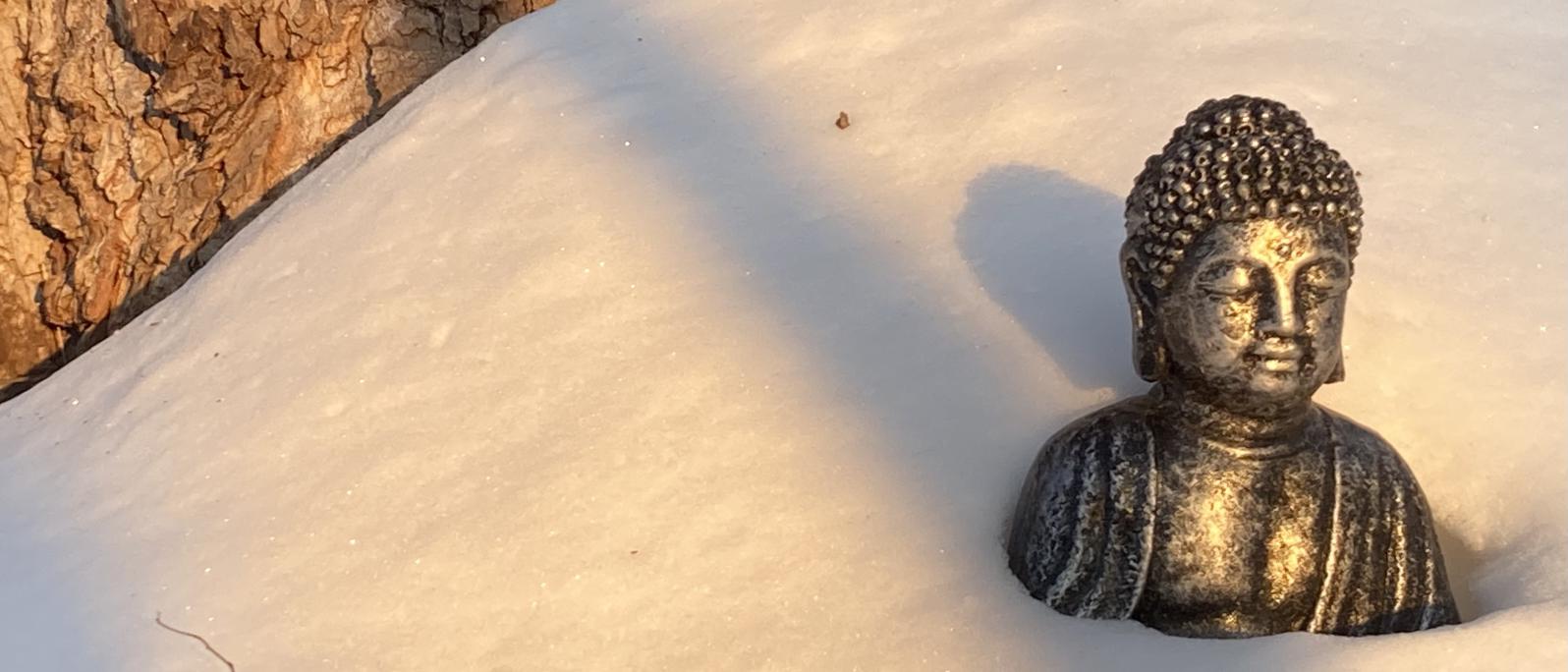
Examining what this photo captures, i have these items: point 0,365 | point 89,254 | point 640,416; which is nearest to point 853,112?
point 640,416

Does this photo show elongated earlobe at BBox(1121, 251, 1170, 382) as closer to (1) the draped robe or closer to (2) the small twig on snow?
(1) the draped robe

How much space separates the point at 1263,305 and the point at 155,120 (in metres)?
2.76

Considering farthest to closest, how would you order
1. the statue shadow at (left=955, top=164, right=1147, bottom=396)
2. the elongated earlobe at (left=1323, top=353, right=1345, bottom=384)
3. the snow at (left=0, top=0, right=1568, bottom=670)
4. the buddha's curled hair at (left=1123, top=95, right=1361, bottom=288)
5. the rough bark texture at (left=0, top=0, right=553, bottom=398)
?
the rough bark texture at (left=0, top=0, right=553, bottom=398) < the statue shadow at (left=955, top=164, right=1147, bottom=396) < the snow at (left=0, top=0, right=1568, bottom=670) < the elongated earlobe at (left=1323, top=353, right=1345, bottom=384) < the buddha's curled hair at (left=1123, top=95, right=1361, bottom=288)

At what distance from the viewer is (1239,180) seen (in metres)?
1.80

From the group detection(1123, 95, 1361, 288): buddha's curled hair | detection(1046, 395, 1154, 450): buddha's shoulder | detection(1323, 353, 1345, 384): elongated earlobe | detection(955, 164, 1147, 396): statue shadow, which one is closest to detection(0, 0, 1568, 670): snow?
detection(955, 164, 1147, 396): statue shadow

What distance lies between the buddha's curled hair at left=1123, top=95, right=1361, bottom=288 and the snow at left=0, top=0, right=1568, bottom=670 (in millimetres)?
493

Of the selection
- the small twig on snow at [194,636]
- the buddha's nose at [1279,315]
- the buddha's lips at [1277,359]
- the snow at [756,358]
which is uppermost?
the buddha's nose at [1279,315]

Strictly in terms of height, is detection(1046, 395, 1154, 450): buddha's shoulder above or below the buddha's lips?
below

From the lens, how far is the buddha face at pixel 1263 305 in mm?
1804

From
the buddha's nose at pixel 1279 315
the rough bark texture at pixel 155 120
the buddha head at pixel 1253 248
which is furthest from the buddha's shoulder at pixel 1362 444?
the rough bark texture at pixel 155 120

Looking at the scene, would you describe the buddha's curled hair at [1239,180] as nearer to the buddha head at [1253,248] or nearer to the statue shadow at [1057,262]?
the buddha head at [1253,248]

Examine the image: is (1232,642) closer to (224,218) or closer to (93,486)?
(93,486)

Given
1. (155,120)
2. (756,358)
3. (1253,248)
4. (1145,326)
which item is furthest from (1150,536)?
(155,120)

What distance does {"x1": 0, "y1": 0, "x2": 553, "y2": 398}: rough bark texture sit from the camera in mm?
3318
